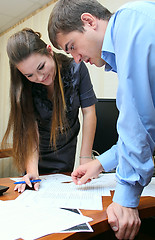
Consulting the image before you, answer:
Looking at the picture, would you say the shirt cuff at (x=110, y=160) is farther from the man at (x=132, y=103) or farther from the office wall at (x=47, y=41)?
the office wall at (x=47, y=41)

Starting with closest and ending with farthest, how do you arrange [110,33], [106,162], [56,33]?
[110,33] → [56,33] → [106,162]

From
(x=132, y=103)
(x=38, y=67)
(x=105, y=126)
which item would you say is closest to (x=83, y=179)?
(x=132, y=103)

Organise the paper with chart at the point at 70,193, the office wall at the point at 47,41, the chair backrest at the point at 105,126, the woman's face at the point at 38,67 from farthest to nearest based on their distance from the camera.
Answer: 1. the office wall at the point at 47,41
2. the chair backrest at the point at 105,126
3. the woman's face at the point at 38,67
4. the paper with chart at the point at 70,193

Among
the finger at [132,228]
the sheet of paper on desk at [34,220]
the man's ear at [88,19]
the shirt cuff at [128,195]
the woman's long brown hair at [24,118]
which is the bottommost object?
the finger at [132,228]

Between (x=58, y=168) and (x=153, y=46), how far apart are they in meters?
0.95

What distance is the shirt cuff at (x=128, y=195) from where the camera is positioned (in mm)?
638

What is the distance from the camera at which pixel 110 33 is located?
0.65 meters

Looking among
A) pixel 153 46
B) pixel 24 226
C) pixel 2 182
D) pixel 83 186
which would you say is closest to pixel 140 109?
pixel 153 46

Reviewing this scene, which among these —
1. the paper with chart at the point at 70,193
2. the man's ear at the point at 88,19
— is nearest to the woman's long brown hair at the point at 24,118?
the paper with chart at the point at 70,193

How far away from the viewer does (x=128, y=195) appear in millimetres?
637

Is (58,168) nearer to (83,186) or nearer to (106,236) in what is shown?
(83,186)

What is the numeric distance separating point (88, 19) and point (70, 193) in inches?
23.7

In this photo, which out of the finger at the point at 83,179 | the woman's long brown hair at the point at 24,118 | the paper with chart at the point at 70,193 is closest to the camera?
the paper with chart at the point at 70,193

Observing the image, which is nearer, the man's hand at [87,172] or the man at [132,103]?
the man at [132,103]
